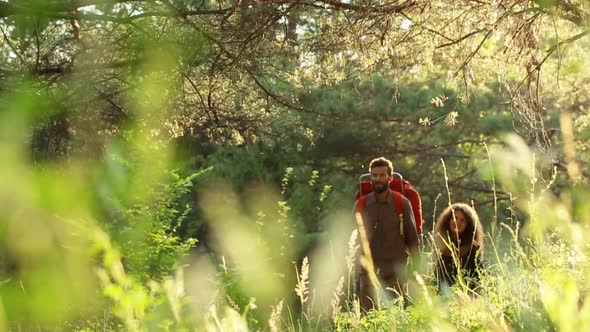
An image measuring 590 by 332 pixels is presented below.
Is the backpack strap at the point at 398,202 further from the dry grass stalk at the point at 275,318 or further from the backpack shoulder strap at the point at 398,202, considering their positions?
the dry grass stalk at the point at 275,318

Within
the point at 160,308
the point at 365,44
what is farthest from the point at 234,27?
the point at 160,308

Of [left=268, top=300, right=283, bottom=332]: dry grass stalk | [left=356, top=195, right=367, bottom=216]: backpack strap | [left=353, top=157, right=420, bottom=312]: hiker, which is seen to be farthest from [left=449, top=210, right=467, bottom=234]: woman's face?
[left=268, top=300, right=283, bottom=332]: dry grass stalk

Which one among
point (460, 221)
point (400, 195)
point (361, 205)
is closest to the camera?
point (460, 221)

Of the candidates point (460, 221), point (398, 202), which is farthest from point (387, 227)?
point (460, 221)

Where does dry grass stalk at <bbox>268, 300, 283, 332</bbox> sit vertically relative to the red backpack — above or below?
above

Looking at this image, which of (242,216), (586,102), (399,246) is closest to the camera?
(399,246)

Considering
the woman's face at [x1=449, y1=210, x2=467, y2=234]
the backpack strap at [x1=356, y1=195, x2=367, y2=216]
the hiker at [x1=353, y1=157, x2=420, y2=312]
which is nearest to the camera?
the woman's face at [x1=449, y1=210, x2=467, y2=234]

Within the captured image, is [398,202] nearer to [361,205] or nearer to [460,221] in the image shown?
[361,205]

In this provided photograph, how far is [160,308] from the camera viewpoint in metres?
2.77

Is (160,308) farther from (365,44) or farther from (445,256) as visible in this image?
(445,256)

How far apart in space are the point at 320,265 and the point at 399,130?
2.96 m

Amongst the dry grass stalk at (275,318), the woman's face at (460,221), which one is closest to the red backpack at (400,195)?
the woman's face at (460,221)

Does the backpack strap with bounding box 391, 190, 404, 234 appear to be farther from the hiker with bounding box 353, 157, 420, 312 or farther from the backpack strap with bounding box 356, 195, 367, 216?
the backpack strap with bounding box 356, 195, 367, 216

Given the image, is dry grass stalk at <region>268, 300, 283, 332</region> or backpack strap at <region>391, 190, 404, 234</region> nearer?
dry grass stalk at <region>268, 300, 283, 332</region>
